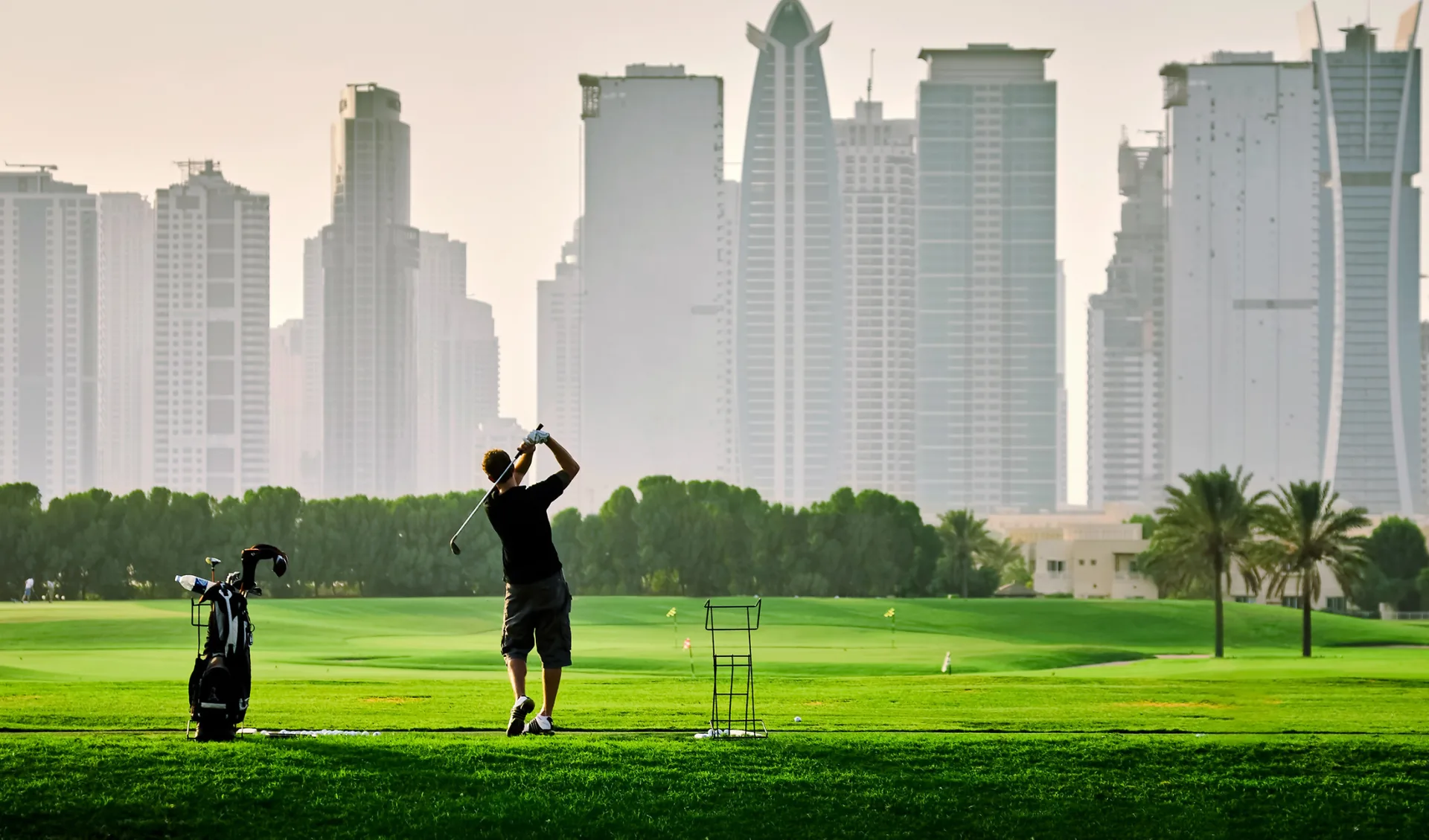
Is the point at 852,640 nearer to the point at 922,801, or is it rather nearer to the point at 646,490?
the point at 646,490

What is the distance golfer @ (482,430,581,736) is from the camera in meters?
15.7

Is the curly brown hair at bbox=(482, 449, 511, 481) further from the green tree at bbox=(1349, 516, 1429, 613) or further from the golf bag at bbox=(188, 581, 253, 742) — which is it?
the green tree at bbox=(1349, 516, 1429, 613)

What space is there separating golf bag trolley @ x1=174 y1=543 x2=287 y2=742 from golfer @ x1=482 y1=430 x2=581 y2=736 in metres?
2.09

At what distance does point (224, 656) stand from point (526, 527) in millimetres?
2942

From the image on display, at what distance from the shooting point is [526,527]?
51.6 feet

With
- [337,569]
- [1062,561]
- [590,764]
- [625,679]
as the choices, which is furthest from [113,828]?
[1062,561]

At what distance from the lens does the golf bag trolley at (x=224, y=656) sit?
1549 centimetres

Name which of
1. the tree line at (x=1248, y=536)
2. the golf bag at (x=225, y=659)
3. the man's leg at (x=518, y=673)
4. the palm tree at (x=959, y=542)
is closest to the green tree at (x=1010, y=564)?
the palm tree at (x=959, y=542)

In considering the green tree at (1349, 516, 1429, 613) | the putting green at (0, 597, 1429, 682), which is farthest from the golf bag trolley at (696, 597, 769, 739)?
the green tree at (1349, 516, 1429, 613)

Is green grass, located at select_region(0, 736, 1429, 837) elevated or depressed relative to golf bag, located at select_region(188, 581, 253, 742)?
A: depressed

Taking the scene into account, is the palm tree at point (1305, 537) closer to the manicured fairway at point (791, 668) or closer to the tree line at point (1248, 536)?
the tree line at point (1248, 536)

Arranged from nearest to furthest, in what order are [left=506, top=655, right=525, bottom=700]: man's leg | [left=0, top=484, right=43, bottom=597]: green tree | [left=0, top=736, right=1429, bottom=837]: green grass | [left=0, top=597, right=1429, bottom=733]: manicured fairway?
[left=0, top=736, right=1429, bottom=837]: green grass < [left=506, top=655, right=525, bottom=700]: man's leg < [left=0, top=597, right=1429, bottom=733]: manicured fairway < [left=0, top=484, right=43, bottom=597]: green tree

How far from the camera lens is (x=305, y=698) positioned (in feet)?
81.5

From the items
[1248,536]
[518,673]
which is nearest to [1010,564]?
[1248,536]
